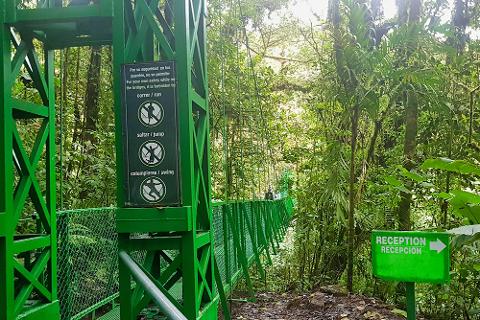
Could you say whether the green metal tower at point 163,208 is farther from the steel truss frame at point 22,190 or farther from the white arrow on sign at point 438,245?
the white arrow on sign at point 438,245

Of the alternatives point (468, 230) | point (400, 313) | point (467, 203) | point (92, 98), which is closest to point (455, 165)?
point (467, 203)

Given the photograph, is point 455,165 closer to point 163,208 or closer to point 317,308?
point 163,208

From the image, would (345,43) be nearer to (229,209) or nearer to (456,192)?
(229,209)

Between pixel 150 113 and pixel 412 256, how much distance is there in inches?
66.7

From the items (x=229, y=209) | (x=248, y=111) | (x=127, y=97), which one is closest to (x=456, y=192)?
(x=127, y=97)

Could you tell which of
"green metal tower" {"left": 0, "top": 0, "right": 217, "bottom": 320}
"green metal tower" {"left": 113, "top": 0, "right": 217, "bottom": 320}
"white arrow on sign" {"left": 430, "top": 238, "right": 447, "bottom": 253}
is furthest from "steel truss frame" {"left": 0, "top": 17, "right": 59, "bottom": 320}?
"white arrow on sign" {"left": 430, "top": 238, "right": 447, "bottom": 253}

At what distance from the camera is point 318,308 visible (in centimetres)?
534

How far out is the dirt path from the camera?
4844 millimetres

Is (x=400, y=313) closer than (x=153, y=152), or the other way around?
(x=153, y=152)

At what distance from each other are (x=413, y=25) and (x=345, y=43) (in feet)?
2.58

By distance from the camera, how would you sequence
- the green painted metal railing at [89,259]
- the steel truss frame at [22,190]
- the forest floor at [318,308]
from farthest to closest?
the forest floor at [318,308]
the green painted metal railing at [89,259]
the steel truss frame at [22,190]

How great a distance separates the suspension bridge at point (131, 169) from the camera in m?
2.73

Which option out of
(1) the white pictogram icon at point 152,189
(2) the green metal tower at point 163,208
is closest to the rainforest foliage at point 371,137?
(2) the green metal tower at point 163,208

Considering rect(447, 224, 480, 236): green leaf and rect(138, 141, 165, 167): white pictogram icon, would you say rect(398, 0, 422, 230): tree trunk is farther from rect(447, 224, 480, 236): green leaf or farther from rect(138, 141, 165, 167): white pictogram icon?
rect(138, 141, 165, 167): white pictogram icon
